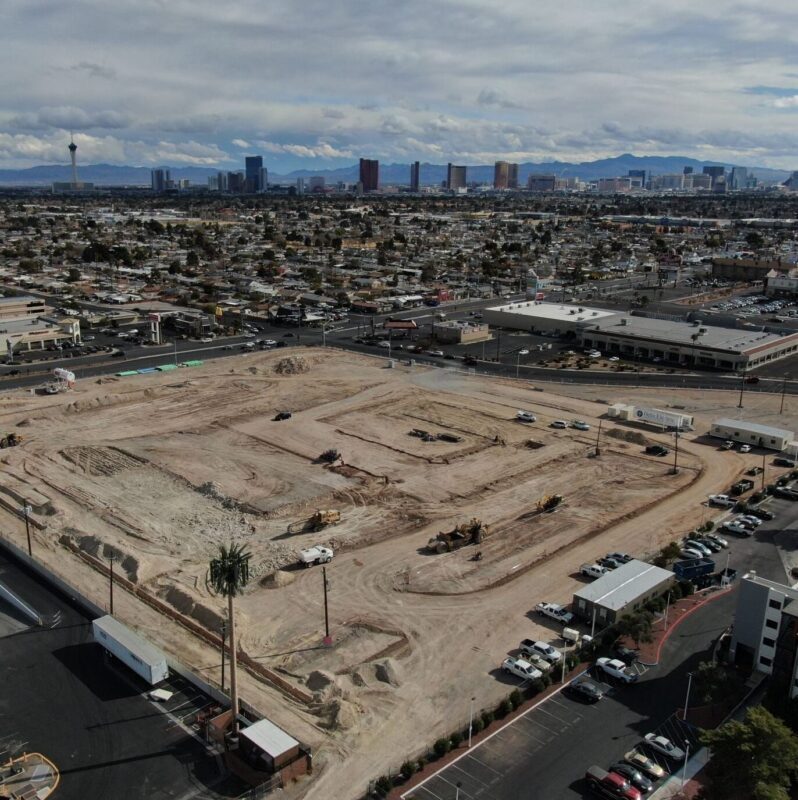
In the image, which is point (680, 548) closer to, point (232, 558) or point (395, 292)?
point (232, 558)

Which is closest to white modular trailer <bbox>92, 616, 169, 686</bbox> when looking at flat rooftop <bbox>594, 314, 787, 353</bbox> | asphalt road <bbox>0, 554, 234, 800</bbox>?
asphalt road <bbox>0, 554, 234, 800</bbox>

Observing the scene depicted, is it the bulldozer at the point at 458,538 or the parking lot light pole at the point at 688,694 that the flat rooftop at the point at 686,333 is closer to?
the bulldozer at the point at 458,538

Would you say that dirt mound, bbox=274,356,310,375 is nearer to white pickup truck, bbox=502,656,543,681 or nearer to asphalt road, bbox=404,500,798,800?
white pickup truck, bbox=502,656,543,681

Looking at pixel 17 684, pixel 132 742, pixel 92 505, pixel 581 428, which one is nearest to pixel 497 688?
pixel 132 742

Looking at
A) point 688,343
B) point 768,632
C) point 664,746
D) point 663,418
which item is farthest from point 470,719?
point 688,343

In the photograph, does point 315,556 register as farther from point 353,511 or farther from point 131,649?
point 131,649

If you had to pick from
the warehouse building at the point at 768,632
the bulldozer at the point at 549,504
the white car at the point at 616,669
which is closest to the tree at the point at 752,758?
the warehouse building at the point at 768,632
